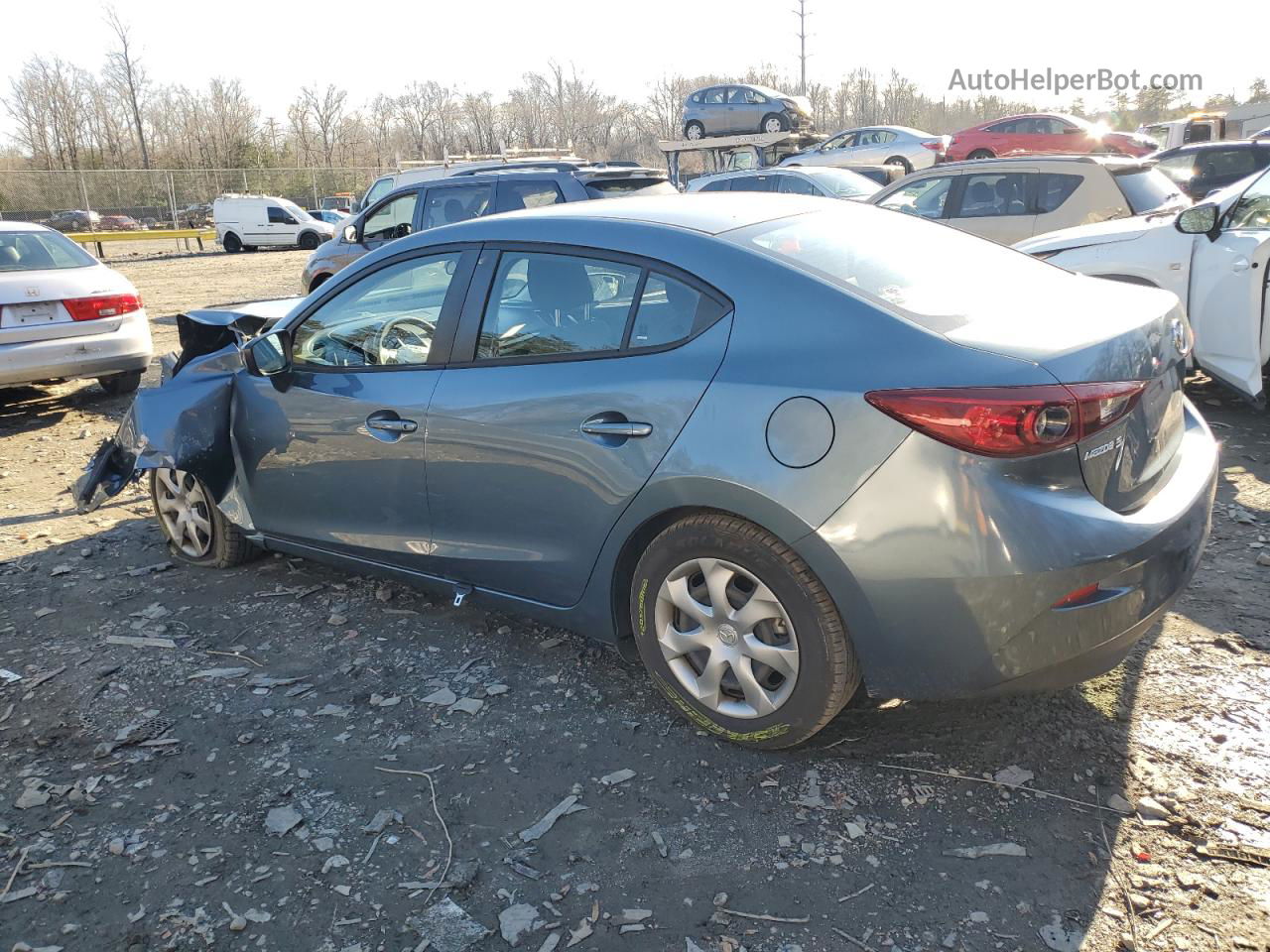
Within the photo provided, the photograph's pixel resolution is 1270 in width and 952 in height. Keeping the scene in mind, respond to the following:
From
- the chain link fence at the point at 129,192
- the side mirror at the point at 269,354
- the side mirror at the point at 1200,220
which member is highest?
the chain link fence at the point at 129,192

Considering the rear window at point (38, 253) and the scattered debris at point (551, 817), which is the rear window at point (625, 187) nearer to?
the rear window at point (38, 253)

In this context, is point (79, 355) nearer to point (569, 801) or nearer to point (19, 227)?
point (19, 227)

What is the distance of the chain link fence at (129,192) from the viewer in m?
41.9

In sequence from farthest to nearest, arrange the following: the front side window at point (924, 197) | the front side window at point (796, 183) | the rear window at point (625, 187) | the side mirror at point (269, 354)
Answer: the front side window at point (796, 183) → the front side window at point (924, 197) → the rear window at point (625, 187) → the side mirror at point (269, 354)

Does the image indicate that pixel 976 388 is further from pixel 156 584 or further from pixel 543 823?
pixel 156 584

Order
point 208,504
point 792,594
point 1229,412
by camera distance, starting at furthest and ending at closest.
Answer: point 1229,412, point 208,504, point 792,594

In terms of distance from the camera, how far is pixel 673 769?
303 cm

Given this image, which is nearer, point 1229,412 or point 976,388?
point 976,388

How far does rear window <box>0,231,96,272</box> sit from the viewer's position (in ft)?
26.1

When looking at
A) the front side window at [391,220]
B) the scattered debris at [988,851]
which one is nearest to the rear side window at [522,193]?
Answer: the front side window at [391,220]

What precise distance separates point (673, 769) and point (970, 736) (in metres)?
0.95

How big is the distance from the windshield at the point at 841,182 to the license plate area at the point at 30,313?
958cm

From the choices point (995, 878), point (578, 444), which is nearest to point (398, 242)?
point (578, 444)

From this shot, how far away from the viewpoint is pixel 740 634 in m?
2.90
